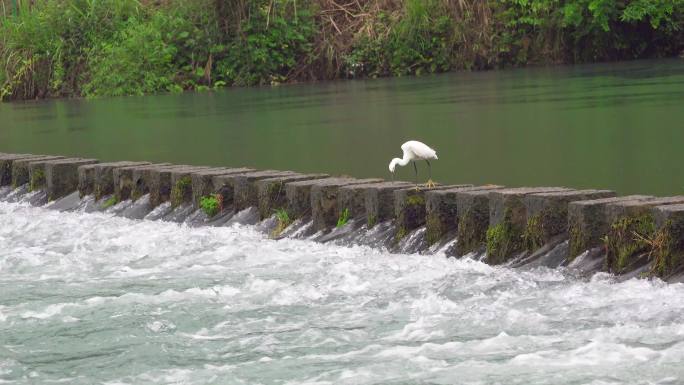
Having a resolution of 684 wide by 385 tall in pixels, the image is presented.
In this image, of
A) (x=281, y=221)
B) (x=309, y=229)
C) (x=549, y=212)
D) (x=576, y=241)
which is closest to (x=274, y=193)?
(x=281, y=221)

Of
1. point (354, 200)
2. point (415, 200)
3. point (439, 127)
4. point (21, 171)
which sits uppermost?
point (415, 200)

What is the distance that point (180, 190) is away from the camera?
1587 centimetres

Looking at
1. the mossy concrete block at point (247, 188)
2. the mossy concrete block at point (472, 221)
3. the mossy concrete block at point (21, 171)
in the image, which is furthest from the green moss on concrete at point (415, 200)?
the mossy concrete block at point (21, 171)

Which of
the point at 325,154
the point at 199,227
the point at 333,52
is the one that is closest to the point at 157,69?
the point at 333,52

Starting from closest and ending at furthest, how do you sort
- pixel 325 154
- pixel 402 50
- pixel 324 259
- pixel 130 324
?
pixel 130 324
pixel 324 259
pixel 325 154
pixel 402 50

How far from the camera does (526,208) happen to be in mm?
10977

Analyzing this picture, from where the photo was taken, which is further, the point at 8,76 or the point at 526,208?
the point at 8,76

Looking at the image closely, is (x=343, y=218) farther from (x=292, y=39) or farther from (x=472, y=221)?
(x=292, y=39)

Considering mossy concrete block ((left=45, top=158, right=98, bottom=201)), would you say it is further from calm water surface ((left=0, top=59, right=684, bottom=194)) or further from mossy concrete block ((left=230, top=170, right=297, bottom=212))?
mossy concrete block ((left=230, top=170, right=297, bottom=212))

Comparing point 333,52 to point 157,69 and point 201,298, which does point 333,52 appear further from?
point 201,298

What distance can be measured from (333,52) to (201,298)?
119ft

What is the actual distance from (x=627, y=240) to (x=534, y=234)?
43.3 inches

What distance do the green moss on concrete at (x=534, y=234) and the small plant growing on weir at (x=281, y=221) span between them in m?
3.33

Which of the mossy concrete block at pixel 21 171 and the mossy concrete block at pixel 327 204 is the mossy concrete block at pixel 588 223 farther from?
the mossy concrete block at pixel 21 171
